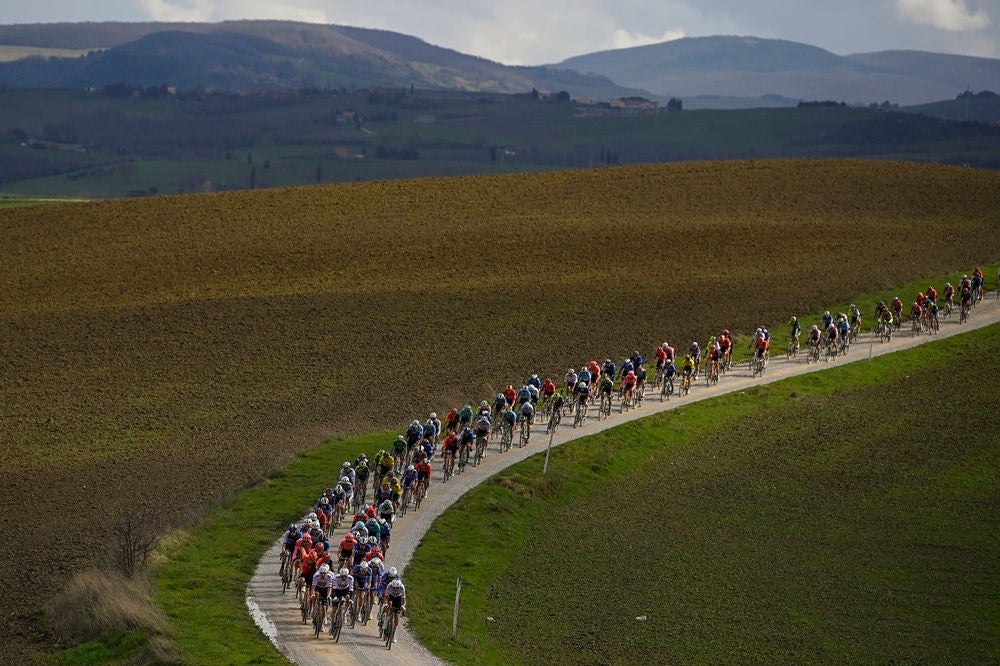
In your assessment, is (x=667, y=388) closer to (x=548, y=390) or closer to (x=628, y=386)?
(x=628, y=386)

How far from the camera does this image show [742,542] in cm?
4066

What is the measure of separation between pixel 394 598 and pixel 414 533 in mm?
8690

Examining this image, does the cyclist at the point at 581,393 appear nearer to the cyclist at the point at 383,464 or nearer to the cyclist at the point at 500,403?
the cyclist at the point at 500,403

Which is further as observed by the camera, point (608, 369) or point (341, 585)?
point (608, 369)

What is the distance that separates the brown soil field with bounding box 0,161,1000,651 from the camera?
168 feet

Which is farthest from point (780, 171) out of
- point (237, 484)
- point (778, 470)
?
point (237, 484)

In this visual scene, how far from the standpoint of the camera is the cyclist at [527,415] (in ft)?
159

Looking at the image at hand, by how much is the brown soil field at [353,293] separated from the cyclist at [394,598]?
884cm

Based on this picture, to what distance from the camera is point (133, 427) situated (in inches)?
2163

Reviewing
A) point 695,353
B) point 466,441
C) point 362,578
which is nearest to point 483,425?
point 466,441

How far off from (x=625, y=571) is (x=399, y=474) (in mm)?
10296

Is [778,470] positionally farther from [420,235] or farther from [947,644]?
[420,235]

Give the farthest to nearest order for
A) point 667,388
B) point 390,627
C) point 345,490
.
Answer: point 667,388, point 345,490, point 390,627

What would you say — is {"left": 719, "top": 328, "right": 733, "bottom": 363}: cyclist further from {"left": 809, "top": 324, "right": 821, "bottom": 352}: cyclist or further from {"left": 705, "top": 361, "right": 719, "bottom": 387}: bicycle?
{"left": 809, "top": 324, "right": 821, "bottom": 352}: cyclist
